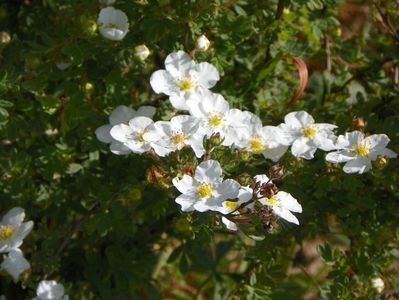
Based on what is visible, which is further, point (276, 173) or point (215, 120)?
point (215, 120)

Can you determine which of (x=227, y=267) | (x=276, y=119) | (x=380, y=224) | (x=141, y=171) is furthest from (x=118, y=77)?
(x=227, y=267)

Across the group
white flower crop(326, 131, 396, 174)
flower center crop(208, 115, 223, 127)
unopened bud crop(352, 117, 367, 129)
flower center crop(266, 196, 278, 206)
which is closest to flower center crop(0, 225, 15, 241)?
flower center crop(208, 115, 223, 127)

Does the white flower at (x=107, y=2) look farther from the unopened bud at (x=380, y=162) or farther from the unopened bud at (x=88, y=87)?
the unopened bud at (x=380, y=162)

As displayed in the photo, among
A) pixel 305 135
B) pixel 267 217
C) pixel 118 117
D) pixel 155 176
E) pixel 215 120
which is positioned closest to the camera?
pixel 267 217

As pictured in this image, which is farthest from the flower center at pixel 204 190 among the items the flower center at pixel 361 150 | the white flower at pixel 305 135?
the flower center at pixel 361 150

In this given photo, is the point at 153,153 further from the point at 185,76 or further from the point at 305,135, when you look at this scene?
the point at 305,135

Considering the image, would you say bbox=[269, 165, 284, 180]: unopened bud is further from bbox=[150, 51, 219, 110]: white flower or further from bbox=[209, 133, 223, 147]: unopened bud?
bbox=[150, 51, 219, 110]: white flower

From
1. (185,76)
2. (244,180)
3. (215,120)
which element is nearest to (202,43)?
(185,76)
